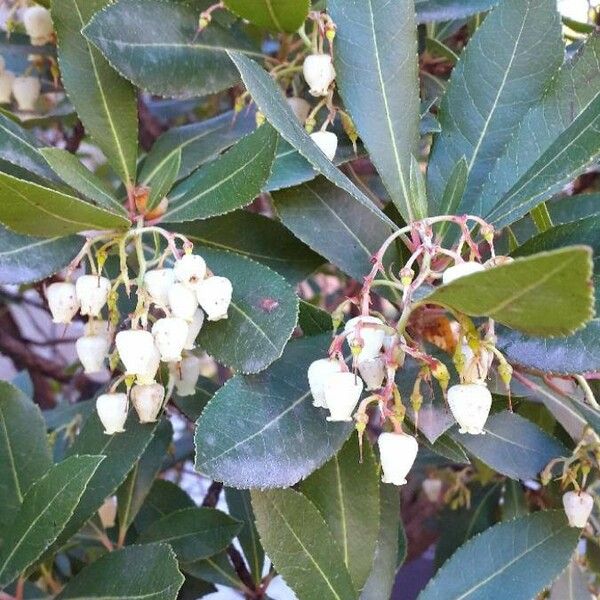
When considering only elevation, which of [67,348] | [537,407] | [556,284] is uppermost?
[556,284]

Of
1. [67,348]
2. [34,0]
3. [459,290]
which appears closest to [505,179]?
[459,290]

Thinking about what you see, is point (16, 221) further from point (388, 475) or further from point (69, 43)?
point (388, 475)

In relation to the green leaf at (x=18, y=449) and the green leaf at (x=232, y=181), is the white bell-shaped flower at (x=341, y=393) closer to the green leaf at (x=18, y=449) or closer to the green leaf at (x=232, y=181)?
the green leaf at (x=232, y=181)

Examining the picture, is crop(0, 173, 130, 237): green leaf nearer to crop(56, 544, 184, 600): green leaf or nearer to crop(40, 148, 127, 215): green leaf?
crop(40, 148, 127, 215): green leaf

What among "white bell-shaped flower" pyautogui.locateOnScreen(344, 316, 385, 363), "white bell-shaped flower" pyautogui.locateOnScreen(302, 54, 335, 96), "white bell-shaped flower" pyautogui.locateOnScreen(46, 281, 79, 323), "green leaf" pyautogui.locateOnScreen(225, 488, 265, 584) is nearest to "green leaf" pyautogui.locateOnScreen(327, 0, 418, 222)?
"white bell-shaped flower" pyautogui.locateOnScreen(302, 54, 335, 96)

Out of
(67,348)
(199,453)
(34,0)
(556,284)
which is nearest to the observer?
(556,284)
